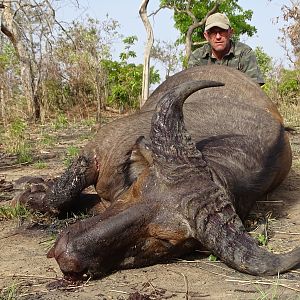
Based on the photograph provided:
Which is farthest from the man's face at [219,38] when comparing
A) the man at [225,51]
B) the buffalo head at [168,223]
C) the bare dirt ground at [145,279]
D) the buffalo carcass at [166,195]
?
the buffalo head at [168,223]

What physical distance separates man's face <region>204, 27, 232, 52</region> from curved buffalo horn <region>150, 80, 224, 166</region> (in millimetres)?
3603

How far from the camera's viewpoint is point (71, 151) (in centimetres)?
715

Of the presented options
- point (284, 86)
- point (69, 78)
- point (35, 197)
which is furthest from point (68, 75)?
point (35, 197)

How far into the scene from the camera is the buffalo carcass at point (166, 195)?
283 centimetres

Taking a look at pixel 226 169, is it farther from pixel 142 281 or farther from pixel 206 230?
Result: pixel 142 281

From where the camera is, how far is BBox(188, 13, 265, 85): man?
6.51 meters

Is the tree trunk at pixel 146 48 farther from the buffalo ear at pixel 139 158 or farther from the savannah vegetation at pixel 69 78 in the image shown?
the buffalo ear at pixel 139 158

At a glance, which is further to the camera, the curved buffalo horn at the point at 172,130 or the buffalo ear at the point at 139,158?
the buffalo ear at the point at 139,158

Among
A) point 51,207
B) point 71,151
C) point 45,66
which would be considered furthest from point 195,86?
point 45,66

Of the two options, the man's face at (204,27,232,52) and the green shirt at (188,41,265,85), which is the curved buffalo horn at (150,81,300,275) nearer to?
the man's face at (204,27,232,52)

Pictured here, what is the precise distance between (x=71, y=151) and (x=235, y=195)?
12.8 ft

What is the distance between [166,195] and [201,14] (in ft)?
63.7

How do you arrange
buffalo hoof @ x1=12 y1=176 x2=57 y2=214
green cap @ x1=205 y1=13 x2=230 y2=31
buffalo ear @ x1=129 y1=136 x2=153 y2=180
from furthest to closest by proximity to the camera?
green cap @ x1=205 y1=13 x2=230 y2=31 < buffalo hoof @ x1=12 y1=176 x2=57 y2=214 < buffalo ear @ x1=129 y1=136 x2=153 y2=180

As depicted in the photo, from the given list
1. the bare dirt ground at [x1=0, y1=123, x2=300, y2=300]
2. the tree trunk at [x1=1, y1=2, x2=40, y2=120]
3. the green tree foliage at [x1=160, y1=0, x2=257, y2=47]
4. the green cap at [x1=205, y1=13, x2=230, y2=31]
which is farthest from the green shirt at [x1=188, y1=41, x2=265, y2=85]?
the green tree foliage at [x1=160, y1=0, x2=257, y2=47]
